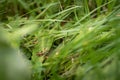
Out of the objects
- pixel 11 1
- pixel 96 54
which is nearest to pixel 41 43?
pixel 96 54

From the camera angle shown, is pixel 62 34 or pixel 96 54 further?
pixel 62 34

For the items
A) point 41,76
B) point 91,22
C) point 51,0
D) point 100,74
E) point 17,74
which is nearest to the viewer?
point 17,74

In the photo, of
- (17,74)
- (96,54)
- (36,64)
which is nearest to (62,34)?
(36,64)

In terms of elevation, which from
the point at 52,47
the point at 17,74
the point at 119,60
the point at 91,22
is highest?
the point at 17,74

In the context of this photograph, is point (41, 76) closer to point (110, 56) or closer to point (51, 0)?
point (110, 56)

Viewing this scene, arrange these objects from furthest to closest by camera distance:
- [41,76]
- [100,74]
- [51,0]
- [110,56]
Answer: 1. [51,0]
2. [41,76]
3. [110,56]
4. [100,74]

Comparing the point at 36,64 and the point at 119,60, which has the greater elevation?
the point at 119,60
